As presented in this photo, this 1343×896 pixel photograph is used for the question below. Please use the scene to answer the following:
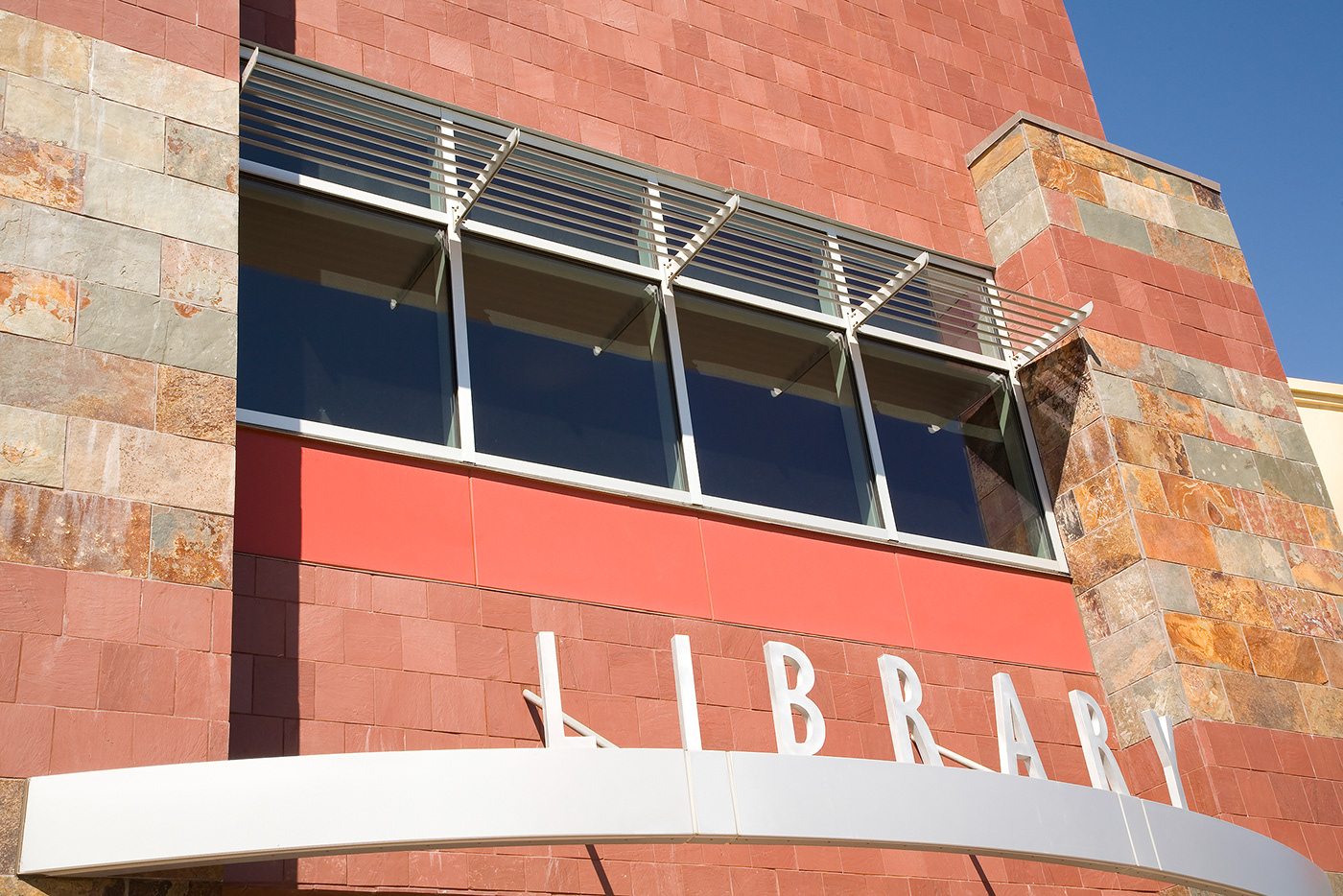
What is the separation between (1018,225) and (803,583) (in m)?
4.22

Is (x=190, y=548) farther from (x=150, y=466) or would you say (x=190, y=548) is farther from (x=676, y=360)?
(x=676, y=360)

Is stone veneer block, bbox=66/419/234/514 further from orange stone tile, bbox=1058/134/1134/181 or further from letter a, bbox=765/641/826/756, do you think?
orange stone tile, bbox=1058/134/1134/181

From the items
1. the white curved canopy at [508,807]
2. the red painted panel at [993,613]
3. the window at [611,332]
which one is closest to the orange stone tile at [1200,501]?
the window at [611,332]

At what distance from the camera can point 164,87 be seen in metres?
6.87

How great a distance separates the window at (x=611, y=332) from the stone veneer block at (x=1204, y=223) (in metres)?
1.97

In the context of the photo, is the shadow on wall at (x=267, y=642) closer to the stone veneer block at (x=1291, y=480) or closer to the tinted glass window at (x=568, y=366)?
the tinted glass window at (x=568, y=366)

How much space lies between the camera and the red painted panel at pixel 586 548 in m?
7.59

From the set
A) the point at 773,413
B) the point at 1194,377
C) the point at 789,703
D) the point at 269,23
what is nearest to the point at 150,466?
the point at 789,703

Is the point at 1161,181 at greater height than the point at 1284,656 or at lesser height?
greater

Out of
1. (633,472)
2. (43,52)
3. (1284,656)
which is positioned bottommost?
(1284,656)

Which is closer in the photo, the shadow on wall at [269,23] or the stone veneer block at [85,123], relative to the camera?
the stone veneer block at [85,123]

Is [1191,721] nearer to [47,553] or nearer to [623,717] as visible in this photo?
[623,717]

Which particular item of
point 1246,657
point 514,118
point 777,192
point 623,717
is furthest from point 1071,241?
point 623,717

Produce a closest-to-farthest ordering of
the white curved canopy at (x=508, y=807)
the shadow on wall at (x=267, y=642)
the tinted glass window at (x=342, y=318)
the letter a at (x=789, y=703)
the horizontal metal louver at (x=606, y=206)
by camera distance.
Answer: the white curved canopy at (x=508, y=807), the letter a at (x=789, y=703), the shadow on wall at (x=267, y=642), the tinted glass window at (x=342, y=318), the horizontal metal louver at (x=606, y=206)
